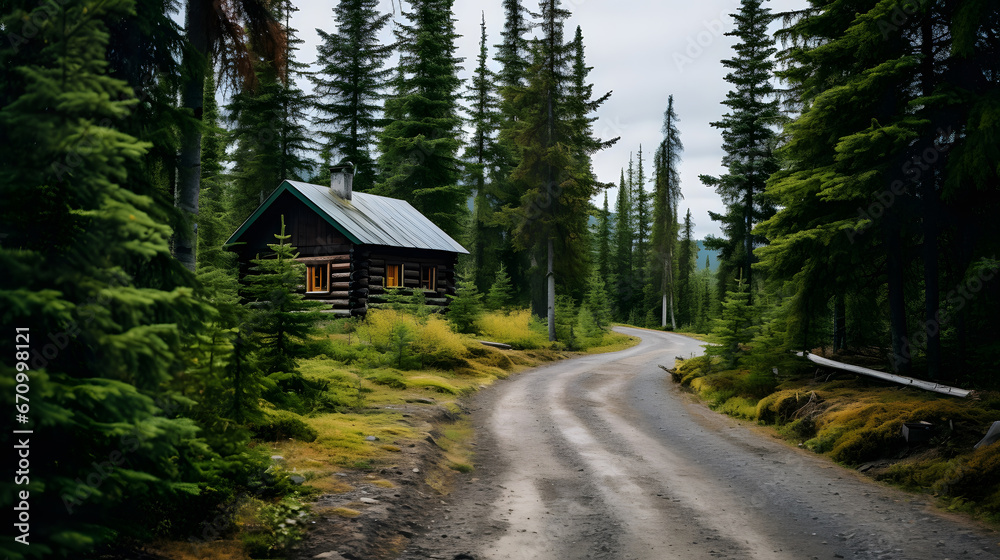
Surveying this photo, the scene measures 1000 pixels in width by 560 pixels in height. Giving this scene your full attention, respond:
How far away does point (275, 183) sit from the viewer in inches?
1362

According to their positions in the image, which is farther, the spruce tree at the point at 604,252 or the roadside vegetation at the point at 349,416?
the spruce tree at the point at 604,252

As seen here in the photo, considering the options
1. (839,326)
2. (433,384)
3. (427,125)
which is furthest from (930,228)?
(427,125)

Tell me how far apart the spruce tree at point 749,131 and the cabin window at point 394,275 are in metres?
16.5

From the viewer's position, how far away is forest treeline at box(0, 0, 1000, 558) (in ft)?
11.5

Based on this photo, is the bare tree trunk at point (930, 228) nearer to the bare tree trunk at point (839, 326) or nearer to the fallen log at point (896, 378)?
the fallen log at point (896, 378)

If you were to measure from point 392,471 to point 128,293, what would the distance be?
5.38m

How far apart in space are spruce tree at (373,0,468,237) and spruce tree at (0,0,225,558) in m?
29.7

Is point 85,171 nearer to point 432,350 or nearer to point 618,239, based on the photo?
point 432,350

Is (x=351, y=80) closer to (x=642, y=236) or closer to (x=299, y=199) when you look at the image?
(x=299, y=199)

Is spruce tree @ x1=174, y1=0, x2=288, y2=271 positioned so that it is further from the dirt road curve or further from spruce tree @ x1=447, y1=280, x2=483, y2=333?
spruce tree @ x1=447, y1=280, x2=483, y2=333

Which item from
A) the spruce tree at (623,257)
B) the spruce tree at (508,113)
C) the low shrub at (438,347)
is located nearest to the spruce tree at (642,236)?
the spruce tree at (623,257)

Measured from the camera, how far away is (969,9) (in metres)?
10.8

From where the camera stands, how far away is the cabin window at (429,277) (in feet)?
91.8

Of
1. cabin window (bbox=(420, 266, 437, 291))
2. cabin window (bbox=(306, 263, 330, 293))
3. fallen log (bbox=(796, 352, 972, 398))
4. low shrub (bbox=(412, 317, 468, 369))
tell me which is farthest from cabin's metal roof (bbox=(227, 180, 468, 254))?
fallen log (bbox=(796, 352, 972, 398))
